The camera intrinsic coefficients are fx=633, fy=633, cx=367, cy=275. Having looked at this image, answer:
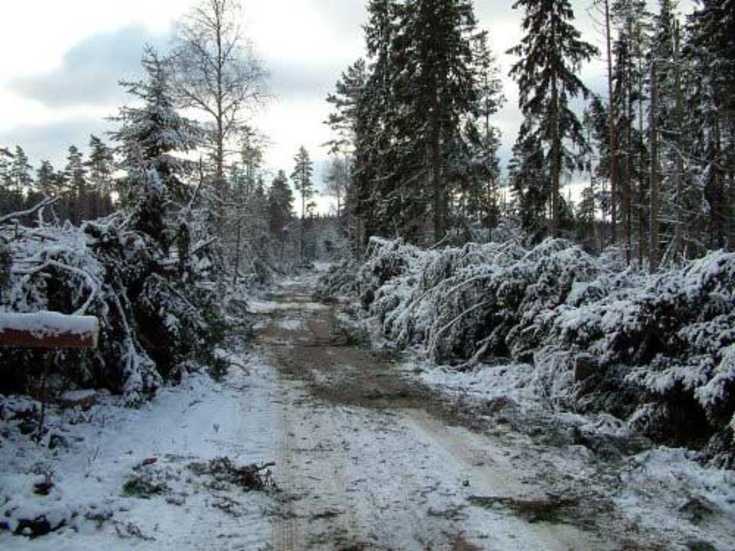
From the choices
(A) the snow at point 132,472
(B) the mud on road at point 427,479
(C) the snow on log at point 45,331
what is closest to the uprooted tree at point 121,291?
(A) the snow at point 132,472

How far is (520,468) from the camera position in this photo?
630 cm

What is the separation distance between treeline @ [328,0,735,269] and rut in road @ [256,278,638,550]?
1413cm

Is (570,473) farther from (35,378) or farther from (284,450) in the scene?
(35,378)

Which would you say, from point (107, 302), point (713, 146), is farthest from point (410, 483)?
point (713, 146)

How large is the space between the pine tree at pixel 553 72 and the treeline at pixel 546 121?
43 millimetres

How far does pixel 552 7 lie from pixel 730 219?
11.8 meters

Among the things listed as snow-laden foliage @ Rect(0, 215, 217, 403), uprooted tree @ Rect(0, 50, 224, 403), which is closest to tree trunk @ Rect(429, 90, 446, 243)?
uprooted tree @ Rect(0, 50, 224, 403)

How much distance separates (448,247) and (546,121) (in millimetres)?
10028

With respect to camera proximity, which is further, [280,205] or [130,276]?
[280,205]

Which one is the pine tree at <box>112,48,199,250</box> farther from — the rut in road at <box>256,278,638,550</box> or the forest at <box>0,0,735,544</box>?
the rut in road at <box>256,278,638,550</box>

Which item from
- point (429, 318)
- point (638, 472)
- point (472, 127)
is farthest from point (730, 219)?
point (638, 472)

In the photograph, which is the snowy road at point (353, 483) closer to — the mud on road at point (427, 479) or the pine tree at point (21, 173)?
the mud on road at point (427, 479)

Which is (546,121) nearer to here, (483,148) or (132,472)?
(483,148)

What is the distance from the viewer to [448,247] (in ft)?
51.4
